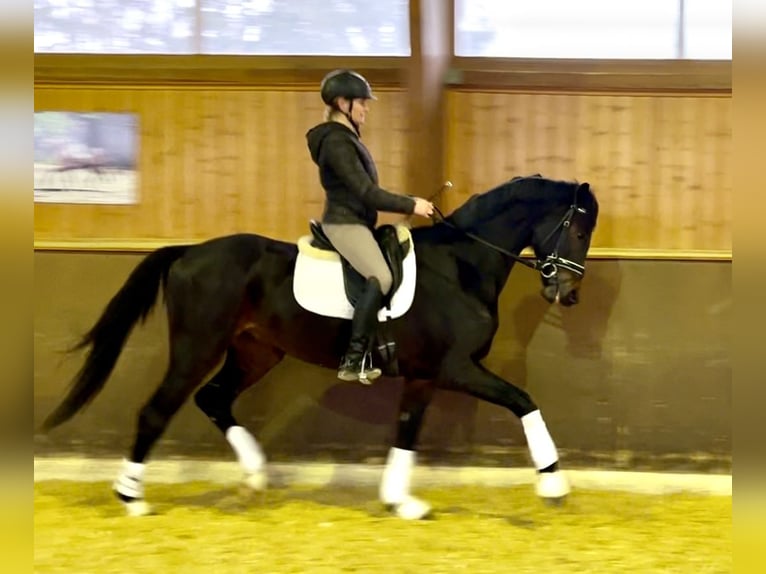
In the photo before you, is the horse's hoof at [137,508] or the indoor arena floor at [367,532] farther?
the horse's hoof at [137,508]

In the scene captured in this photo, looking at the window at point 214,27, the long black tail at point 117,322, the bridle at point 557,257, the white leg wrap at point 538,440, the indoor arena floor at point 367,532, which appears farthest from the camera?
the window at point 214,27

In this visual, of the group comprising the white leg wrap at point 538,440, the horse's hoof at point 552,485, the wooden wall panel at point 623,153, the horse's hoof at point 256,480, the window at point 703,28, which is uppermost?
the window at point 703,28

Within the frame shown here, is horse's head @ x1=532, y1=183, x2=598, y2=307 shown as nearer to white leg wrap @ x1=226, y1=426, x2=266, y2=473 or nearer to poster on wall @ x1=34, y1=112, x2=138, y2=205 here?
white leg wrap @ x1=226, y1=426, x2=266, y2=473

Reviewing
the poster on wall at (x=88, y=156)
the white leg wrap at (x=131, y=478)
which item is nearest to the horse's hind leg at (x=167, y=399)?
the white leg wrap at (x=131, y=478)

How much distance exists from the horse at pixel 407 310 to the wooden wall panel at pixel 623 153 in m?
0.75

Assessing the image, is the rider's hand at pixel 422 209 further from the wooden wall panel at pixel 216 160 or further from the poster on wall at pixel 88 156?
the poster on wall at pixel 88 156

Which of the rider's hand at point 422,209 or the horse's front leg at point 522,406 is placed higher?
the rider's hand at point 422,209

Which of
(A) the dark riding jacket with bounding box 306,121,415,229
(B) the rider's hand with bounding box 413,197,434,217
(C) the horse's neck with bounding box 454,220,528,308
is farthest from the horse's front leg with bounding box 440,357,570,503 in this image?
(A) the dark riding jacket with bounding box 306,121,415,229

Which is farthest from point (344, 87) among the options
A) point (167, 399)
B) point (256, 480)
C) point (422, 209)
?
point (256, 480)

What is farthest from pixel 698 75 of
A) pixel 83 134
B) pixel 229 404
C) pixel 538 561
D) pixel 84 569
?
pixel 84 569

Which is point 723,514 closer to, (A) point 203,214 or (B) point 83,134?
(A) point 203,214

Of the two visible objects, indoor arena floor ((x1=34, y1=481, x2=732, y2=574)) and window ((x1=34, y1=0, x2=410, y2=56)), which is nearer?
indoor arena floor ((x1=34, y1=481, x2=732, y2=574))

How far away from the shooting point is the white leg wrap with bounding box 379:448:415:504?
15.3ft

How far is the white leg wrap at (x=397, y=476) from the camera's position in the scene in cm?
468
